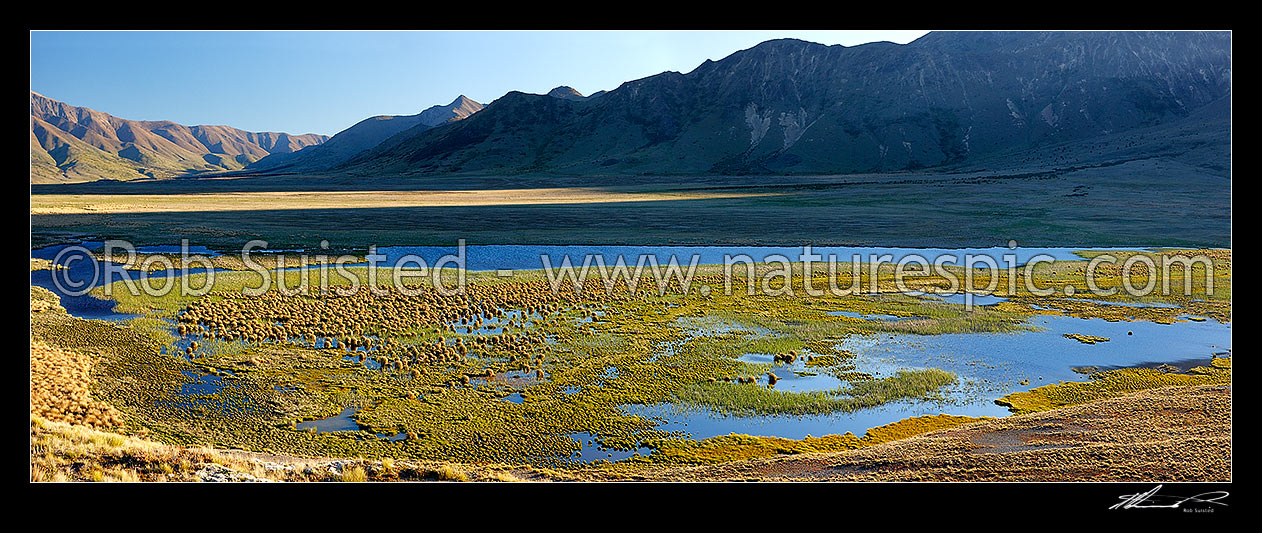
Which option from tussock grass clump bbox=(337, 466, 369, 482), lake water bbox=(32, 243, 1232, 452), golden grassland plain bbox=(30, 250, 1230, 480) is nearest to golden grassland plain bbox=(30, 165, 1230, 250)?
golden grassland plain bbox=(30, 250, 1230, 480)

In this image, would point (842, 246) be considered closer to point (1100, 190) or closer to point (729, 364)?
point (729, 364)

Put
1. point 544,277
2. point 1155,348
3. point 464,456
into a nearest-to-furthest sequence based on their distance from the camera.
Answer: point 464,456 < point 1155,348 < point 544,277

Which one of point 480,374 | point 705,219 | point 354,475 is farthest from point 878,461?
point 705,219

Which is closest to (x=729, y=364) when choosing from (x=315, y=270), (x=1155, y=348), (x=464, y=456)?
(x=464, y=456)

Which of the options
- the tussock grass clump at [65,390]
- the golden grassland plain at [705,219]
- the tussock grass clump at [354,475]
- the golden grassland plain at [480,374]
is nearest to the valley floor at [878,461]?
the tussock grass clump at [354,475]
